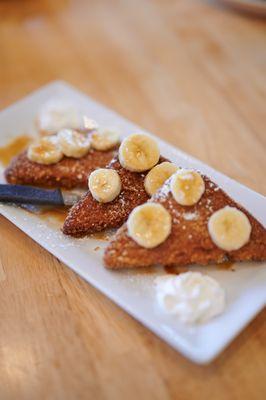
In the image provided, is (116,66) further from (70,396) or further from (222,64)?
(70,396)

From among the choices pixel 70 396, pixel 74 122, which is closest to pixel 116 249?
pixel 70 396

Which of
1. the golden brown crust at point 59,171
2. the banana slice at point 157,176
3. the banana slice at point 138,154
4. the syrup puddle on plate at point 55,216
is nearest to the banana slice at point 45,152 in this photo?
the golden brown crust at point 59,171

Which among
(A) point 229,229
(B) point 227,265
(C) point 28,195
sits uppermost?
(A) point 229,229

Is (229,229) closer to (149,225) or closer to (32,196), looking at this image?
(149,225)

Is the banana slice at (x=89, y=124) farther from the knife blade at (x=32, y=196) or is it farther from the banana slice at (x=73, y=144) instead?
the knife blade at (x=32, y=196)

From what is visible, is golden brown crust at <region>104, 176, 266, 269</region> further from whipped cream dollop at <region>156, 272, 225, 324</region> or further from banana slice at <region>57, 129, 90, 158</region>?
banana slice at <region>57, 129, 90, 158</region>

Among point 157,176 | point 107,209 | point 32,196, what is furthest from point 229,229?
point 32,196
